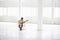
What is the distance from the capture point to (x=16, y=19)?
139cm

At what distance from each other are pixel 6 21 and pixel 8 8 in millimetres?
218

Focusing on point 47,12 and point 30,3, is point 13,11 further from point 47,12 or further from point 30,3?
point 47,12

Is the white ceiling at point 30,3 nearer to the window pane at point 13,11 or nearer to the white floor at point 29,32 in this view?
the window pane at point 13,11

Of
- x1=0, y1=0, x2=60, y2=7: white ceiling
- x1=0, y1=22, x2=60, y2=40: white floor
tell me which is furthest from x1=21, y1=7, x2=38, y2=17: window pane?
x1=0, y1=22, x2=60, y2=40: white floor

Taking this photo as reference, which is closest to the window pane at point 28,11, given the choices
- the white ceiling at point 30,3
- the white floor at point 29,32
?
the white ceiling at point 30,3

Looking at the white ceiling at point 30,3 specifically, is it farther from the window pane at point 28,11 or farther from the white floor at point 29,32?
the white floor at point 29,32

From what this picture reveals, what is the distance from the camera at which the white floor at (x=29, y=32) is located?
1344mm

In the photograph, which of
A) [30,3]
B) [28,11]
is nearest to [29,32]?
[28,11]

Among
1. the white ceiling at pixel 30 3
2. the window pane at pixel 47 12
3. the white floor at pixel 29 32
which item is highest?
the white ceiling at pixel 30 3

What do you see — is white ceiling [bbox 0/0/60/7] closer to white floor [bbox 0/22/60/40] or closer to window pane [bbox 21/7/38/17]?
window pane [bbox 21/7/38/17]

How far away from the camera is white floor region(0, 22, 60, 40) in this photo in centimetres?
134

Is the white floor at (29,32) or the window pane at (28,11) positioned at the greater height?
the window pane at (28,11)

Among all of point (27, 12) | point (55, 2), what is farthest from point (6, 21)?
point (55, 2)

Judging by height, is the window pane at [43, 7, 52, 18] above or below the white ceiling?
below
